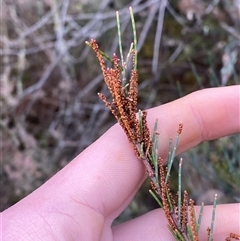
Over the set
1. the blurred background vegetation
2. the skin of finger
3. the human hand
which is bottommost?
the skin of finger

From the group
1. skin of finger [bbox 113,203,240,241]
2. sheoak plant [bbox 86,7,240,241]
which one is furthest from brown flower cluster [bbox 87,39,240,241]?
skin of finger [bbox 113,203,240,241]

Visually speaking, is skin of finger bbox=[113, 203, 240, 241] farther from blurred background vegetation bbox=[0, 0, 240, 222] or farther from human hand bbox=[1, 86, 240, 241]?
blurred background vegetation bbox=[0, 0, 240, 222]

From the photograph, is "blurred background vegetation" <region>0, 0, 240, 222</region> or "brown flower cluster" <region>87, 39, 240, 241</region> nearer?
"brown flower cluster" <region>87, 39, 240, 241</region>

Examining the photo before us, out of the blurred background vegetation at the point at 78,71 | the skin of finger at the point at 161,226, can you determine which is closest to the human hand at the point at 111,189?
the skin of finger at the point at 161,226

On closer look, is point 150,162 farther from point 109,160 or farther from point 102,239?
point 102,239

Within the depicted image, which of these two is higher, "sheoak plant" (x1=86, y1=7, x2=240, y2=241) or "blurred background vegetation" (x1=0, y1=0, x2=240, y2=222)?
"blurred background vegetation" (x1=0, y1=0, x2=240, y2=222)

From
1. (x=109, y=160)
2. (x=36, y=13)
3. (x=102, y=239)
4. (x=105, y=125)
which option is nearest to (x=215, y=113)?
(x=109, y=160)

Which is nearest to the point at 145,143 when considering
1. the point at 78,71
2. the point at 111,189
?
the point at 111,189
